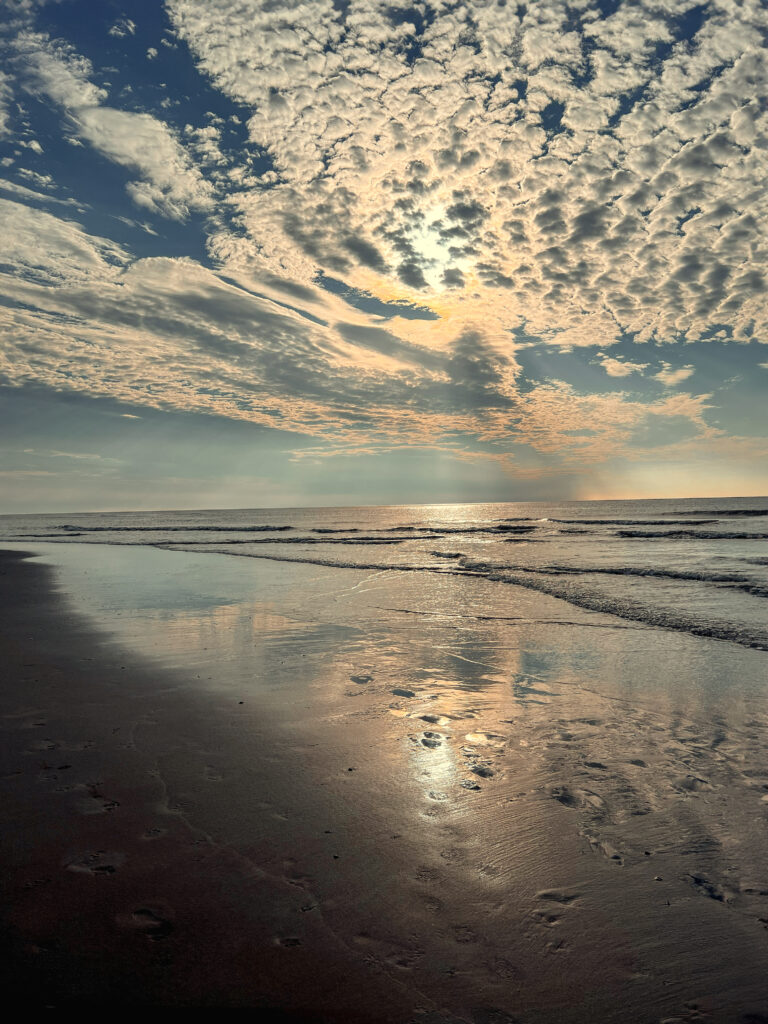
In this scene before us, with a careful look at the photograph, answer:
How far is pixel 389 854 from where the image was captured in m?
3.79

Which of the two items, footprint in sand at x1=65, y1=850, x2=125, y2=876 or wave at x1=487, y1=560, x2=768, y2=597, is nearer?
footprint in sand at x1=65, y1=850, x2=125, y2=876

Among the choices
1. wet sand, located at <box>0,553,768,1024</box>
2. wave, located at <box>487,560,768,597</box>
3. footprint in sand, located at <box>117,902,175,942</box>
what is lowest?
wet sand, located at <box>0,553,768,1024</box>

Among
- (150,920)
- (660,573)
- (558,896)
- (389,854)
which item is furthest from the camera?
(660,573)

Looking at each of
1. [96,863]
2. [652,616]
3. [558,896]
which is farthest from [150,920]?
[652,616]

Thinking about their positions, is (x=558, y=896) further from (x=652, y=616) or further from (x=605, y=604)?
(x=605, y=604)

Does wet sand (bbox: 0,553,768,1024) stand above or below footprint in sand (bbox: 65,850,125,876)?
below

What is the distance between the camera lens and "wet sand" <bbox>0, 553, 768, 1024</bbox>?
2.71 metres

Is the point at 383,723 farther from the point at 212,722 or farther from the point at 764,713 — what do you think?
the point at 764,713

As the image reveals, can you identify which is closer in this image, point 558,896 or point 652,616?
point 558,896

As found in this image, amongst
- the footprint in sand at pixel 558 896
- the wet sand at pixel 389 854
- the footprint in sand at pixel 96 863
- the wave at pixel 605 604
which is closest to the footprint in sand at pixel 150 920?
the wet sand at pixel 389 854

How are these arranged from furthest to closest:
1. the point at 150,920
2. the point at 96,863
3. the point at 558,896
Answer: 1. the point at 96,863
2. the point at 558,896
3. the point at 150,920

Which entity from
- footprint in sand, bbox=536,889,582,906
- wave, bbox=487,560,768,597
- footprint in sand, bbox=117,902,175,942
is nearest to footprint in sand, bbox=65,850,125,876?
footprint in sand, bbox=117,902,175,942

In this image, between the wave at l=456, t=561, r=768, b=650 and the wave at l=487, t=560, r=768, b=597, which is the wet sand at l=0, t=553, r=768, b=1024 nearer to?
the wave at l=456, t=561, r=768, b=650

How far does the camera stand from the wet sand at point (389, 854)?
271 cm
